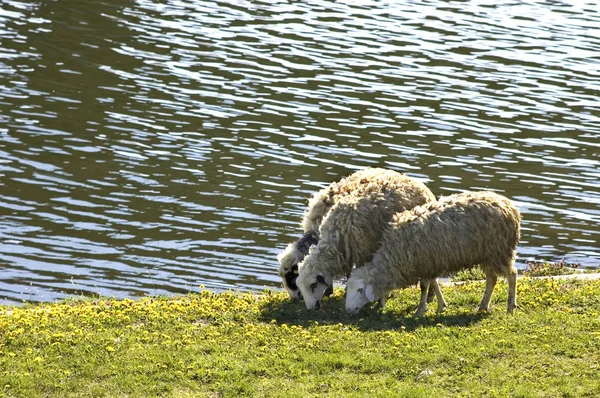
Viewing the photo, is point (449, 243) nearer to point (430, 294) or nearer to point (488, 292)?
point (488, 292)

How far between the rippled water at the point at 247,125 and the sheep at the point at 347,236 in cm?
318

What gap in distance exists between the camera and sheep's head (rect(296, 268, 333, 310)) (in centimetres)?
1590

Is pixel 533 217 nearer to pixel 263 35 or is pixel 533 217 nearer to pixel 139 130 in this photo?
pixel 139 130

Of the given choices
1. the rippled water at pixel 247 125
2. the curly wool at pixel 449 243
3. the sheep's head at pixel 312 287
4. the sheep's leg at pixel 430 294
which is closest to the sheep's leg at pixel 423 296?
the curly wool at pixel 449 243

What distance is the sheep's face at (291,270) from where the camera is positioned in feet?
54.8

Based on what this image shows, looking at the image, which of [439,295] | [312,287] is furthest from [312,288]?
[439,295]

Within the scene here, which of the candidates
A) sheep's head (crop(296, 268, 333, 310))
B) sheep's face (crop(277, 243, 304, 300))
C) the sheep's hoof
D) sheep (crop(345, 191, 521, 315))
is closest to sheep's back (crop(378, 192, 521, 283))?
sheep (crop(345, 191, 521, 315))

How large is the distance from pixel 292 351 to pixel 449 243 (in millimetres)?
3483

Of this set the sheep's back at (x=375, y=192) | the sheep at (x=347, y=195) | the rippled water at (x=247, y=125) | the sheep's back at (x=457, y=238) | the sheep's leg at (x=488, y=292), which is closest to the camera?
the sheep's back at (x=457, y=238)

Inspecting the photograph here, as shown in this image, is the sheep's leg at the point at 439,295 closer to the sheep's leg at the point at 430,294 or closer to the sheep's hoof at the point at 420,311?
the sheep's hoof at the point at 420,311

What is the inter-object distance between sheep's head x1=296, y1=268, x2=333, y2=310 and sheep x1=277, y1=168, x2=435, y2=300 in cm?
54

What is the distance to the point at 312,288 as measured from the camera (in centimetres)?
1603

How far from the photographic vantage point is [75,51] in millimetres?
35594

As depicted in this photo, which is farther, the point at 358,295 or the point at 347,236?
the point at 347,236
